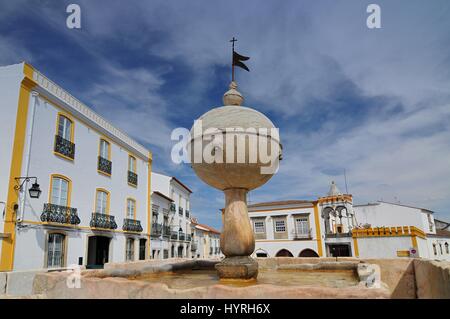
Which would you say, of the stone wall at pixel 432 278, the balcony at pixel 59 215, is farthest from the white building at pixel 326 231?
the stone wall at pixel 432 278

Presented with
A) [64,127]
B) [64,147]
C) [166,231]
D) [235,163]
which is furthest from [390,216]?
[235,163]

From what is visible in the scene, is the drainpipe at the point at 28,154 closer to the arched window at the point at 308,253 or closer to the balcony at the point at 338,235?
the balcony at the point at 338,235

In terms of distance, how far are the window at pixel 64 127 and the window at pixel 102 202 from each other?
3898 mm

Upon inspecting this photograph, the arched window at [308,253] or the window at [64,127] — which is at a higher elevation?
the window at [64,127]

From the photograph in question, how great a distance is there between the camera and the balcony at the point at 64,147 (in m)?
15.1

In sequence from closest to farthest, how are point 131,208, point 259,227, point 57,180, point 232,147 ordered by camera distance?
1. point 232,147
2. point 57,180
3. point 131,208
4. point 259,227

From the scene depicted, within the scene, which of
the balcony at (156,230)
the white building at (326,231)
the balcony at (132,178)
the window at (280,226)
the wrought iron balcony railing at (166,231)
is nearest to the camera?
the balcony at (132,178)

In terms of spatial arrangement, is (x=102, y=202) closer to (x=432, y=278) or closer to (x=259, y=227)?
(x=432, y=278)

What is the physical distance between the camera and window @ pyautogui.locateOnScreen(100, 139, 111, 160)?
19.3 m

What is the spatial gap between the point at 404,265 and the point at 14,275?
11042 mm

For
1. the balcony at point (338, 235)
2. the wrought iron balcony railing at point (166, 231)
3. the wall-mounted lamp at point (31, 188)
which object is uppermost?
the wall-mounted lamp at point (31, 188)

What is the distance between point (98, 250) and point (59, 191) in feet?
18.2

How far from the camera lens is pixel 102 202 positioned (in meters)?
18.8

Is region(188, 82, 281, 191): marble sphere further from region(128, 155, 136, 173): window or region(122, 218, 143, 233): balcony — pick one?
region(128, 155, 136, 173): window
